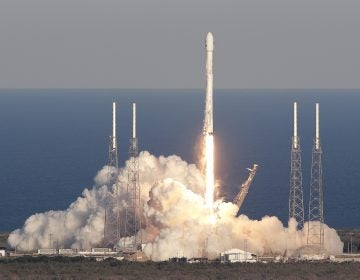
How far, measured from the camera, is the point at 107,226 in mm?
103375

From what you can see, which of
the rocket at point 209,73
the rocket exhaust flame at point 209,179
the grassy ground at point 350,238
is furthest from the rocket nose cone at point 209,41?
the grassy ground at point 350,238

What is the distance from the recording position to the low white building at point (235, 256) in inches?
3821

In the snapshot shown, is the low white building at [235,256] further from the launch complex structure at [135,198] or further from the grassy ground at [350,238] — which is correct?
the grassy ground at [350,238]

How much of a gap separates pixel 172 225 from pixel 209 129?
674 cm

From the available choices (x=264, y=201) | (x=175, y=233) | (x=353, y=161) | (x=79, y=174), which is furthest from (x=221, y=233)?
(x=353, y=161)

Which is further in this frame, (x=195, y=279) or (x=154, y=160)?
(x=154, y=160)

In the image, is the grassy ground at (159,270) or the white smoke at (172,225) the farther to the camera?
the white smoke at (172,225)

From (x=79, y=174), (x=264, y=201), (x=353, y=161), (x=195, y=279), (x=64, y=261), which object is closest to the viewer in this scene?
(x=195, y=279)

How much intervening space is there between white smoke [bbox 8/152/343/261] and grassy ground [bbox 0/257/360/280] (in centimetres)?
299

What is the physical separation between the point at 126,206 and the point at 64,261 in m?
7.87

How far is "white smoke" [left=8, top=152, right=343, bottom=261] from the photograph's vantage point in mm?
98875

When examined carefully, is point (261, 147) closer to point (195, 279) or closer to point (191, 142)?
point (191, 142)

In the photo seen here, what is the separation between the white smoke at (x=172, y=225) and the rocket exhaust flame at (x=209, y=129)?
960 millimetres

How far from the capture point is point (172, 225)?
10062 cm
